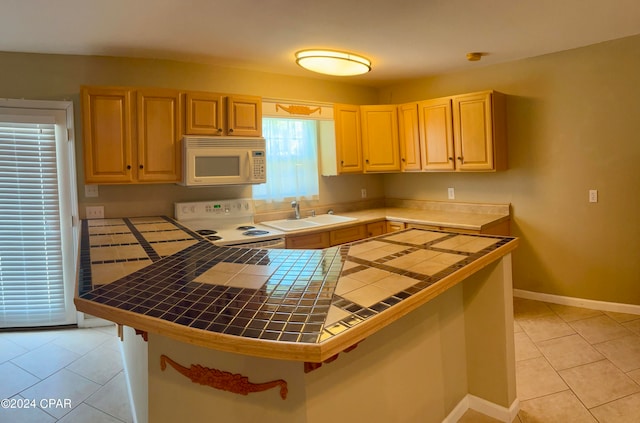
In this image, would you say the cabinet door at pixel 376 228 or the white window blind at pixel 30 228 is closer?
the white window blind at pixel 30 228

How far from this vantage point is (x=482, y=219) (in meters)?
3.60

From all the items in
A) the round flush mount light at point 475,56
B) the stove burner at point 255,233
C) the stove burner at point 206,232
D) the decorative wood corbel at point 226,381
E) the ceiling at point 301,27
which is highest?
the round flush mount light at point 475,56

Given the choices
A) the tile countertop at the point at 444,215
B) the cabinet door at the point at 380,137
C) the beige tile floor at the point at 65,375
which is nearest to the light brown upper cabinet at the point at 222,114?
the tile countertop at the point at 444,215

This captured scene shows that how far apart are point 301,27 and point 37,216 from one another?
8.81ft

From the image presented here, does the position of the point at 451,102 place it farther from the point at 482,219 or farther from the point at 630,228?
the point at 630,228

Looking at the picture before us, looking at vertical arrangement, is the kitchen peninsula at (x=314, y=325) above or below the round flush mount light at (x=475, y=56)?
below

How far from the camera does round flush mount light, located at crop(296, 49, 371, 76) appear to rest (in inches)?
122

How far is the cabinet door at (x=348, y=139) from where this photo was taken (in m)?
4.08

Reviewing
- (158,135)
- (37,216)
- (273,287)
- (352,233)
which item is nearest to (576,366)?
(352,233)

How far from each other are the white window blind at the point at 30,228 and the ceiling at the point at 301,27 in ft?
2.35

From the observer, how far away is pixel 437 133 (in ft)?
12.9

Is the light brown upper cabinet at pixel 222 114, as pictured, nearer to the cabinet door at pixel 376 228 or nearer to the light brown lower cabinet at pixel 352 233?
the light brown lower cabinet at pixel 352 233

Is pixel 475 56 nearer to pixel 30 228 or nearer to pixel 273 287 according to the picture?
pixel 273 287

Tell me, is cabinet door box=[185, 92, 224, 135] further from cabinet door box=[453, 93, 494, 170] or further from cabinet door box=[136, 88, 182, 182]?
cabinet door box=[453, 93, 494, 170]
